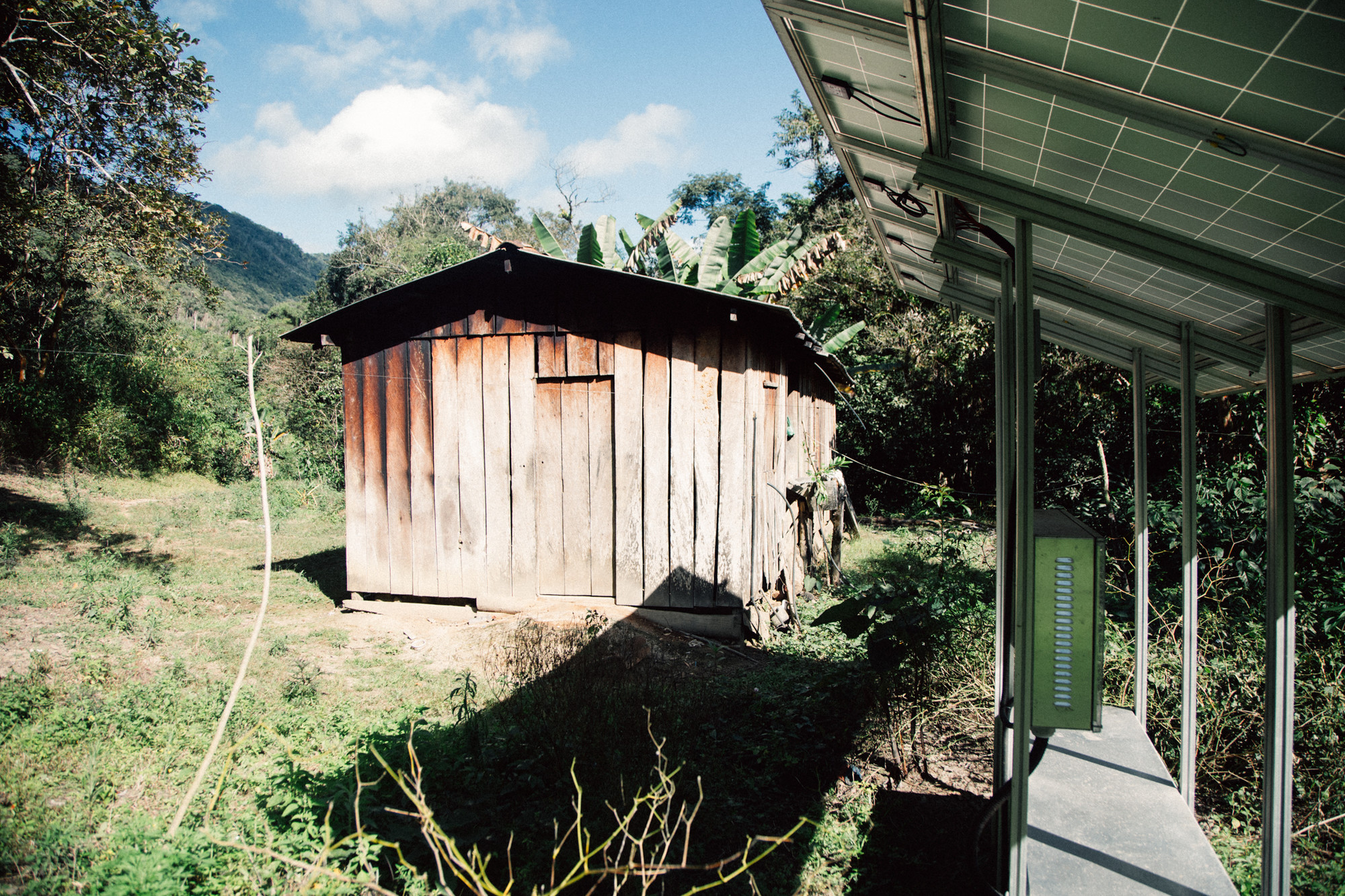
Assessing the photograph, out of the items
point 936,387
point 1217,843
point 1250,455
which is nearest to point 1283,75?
point 1217,843

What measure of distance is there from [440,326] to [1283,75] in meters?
7.32

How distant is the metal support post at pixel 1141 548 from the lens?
369cm

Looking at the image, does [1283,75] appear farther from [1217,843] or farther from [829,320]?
[829,320]

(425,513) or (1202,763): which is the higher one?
(425,513)

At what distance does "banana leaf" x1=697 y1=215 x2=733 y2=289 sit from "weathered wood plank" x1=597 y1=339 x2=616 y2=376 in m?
2.66

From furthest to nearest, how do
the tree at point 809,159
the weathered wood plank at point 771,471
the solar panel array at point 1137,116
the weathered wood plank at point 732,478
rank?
the tree at point 809,159
the weathered wood plank at point 771,471
the weathered wood plank at point 732,478
the solar panel array at point 1137,116

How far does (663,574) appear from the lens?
279 inches

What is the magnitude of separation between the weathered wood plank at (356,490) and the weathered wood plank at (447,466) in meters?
1.02

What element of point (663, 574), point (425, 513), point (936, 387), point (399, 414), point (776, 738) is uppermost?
point (936, 387)

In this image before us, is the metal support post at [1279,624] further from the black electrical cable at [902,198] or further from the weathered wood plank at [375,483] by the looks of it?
the weathered wood plank at [375,483]

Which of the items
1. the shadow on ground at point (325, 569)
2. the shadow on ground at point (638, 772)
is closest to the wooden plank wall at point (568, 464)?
the shadow on ground at point (325, 569)

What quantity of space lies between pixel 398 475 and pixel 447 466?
673 millimetres

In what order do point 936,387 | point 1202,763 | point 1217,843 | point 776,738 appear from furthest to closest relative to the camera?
point 936,387 < point 776,738 < point 1202,763 < point 1217,843

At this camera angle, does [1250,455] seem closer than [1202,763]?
No
